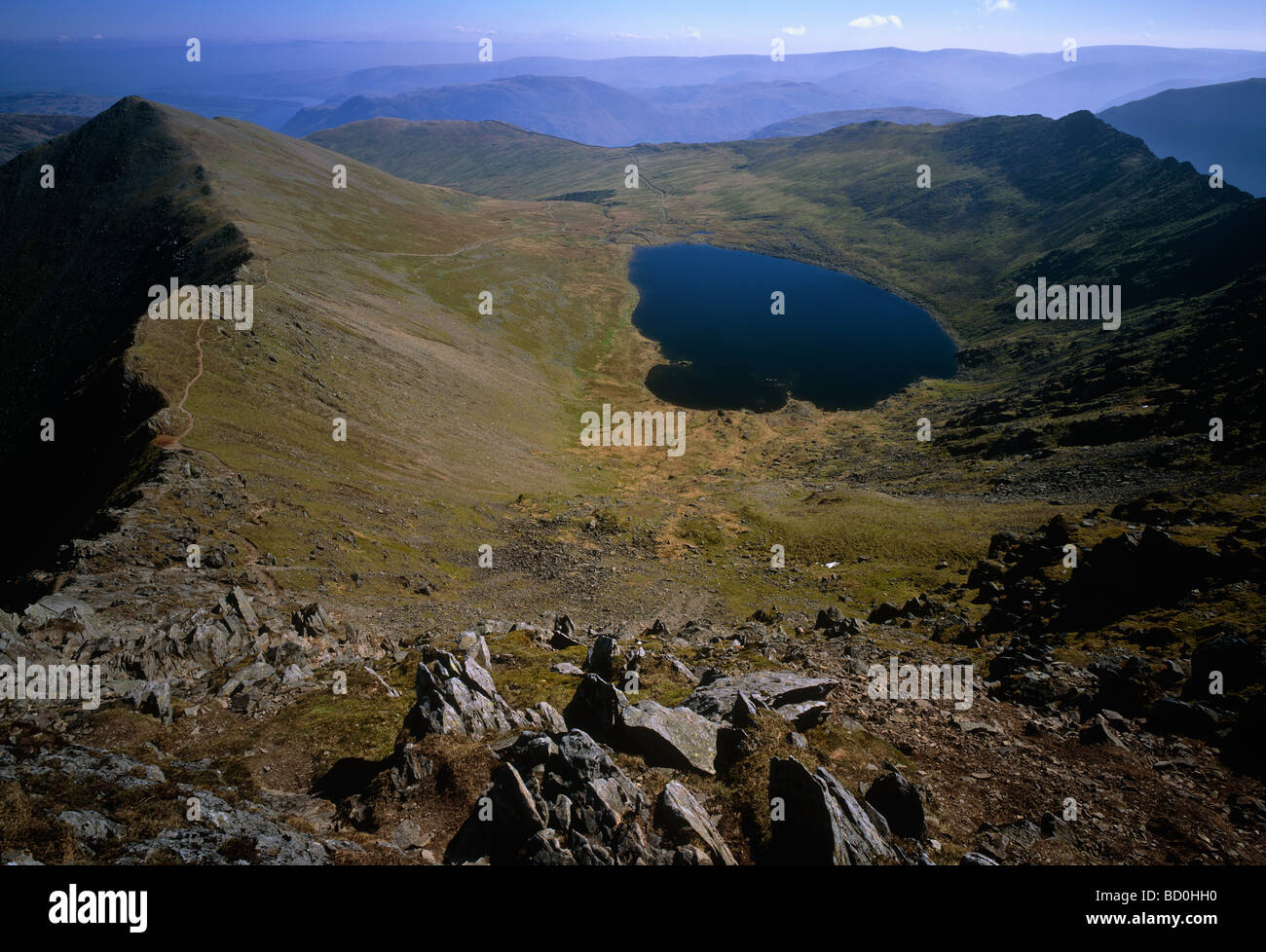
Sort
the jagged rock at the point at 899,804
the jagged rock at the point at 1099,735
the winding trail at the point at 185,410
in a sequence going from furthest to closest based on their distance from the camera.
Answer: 1. the winding trail at the point at 185,410
2. the jagged rock at the point at 1099,735
3. the jagged rock at the point at 899,804

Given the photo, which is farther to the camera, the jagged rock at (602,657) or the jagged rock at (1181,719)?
the jagged rock at (602,657)

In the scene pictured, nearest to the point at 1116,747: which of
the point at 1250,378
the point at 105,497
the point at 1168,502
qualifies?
the point at 1168,502

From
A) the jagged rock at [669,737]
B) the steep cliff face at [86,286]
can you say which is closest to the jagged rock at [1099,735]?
the jagged rock at [669,737]

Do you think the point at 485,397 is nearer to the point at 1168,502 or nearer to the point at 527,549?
the point at 527,549

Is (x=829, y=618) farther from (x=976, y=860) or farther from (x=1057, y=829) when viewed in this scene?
(x=976, y=860)

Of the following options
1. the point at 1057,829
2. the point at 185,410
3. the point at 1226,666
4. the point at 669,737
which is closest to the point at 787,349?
the point at 185,410

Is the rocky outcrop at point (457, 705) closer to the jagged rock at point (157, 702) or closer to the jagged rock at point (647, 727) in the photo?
the jagged rock at point (647, 727)

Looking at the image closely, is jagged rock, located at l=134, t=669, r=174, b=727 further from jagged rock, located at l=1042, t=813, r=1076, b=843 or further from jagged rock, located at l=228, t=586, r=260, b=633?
jagged rock, located at l=1042, t=813, r=1076, b=843
